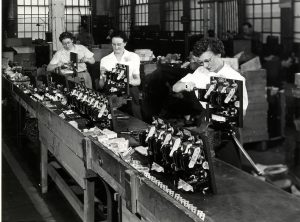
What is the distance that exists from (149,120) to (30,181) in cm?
148

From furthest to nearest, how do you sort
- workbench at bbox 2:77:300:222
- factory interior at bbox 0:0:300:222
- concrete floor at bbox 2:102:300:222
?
concrete floor at bbox 2:102:300:222
factory interior at bbox 0:0:300:222
workbench at bbox 2:77:300:222

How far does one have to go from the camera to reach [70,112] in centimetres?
345

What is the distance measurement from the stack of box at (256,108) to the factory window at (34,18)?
8.09ft

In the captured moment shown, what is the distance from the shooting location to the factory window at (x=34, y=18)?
455cm

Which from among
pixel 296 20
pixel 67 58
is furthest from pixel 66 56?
pixel 296 20

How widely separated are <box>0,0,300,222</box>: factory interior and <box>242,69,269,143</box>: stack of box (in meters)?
0.01

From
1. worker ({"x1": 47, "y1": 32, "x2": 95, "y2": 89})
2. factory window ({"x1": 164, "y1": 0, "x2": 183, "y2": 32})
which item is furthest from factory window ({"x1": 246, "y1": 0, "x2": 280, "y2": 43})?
worker ({"x1": 47, "y1": 32, "x2": 95, "y2": 89})

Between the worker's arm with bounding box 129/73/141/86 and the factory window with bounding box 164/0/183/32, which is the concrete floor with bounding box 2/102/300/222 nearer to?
the worker's arm with bounding box 129/73/141/86

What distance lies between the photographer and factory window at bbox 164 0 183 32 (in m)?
10.7

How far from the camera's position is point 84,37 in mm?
7320

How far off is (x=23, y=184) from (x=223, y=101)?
287 cm

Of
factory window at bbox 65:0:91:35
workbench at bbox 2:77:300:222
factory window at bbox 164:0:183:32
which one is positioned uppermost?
factory window at bbox 164:0:183:32

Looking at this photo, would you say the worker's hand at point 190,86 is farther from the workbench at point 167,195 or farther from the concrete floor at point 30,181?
the concrete floor at point 30,181

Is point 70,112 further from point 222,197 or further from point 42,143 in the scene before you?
point 222,197
